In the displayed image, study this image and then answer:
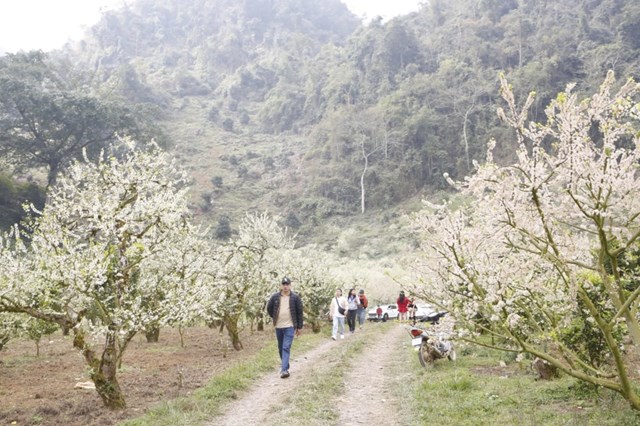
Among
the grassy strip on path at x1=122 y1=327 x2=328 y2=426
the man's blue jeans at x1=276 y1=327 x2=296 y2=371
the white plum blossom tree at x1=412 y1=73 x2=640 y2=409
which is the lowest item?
the grassy strip on path at x1=122 y1=327 x2=328 y2=426

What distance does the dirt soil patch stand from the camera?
9.29 m

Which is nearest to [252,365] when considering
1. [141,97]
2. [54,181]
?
[54,181]

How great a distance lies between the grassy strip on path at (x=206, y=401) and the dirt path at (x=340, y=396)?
9.2 inches

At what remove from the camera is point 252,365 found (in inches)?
507

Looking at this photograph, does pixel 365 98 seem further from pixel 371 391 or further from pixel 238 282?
pixel 371 391

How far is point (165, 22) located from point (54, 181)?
12716 cm

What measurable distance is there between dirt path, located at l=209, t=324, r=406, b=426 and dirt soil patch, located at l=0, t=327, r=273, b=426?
6.09 feet

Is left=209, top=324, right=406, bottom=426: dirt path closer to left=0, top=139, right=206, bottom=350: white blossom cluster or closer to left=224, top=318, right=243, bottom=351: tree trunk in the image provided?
left=0, top=139, right=206, bottom=350: white blossom cluster

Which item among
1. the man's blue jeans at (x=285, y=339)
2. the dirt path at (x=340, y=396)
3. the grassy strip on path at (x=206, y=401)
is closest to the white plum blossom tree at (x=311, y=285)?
the dirt path at (x=340, y=396)

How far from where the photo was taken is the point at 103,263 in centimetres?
834

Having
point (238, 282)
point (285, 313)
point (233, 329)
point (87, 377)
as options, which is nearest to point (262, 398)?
point (285, 313)

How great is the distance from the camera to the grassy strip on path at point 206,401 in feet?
26.6

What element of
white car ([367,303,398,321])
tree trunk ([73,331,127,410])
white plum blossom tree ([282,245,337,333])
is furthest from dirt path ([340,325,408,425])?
white car ([367,303,398,321])

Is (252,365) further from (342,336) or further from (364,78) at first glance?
(364,78)
